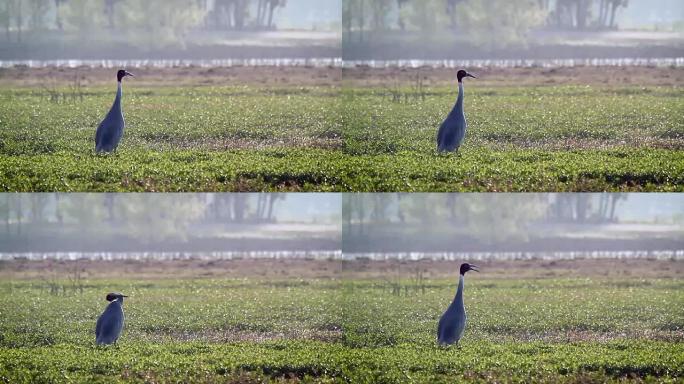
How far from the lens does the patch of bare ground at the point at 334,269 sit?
6824 mm

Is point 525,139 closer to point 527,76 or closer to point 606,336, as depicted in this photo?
point 527,76

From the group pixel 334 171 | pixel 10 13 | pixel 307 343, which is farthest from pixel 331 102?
pixel 10 13

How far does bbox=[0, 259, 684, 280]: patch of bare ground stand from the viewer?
22.4ft

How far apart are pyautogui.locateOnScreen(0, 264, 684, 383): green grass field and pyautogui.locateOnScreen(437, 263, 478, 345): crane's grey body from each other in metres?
0.06

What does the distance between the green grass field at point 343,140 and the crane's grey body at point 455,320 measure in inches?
23.6

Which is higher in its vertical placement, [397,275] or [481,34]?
[481,34]

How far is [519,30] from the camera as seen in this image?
6.96 m

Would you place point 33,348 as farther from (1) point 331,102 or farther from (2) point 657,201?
(2) point 657,201

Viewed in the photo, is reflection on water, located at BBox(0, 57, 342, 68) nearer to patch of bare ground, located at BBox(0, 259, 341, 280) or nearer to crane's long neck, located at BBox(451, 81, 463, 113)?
crane's long neck, located at BBox(451, 81, 463, 113)

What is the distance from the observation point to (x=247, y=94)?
702cm

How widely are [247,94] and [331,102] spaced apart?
1.90 ft

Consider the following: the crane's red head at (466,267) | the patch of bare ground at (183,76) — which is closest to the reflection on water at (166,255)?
the crane's red head at (466,267)

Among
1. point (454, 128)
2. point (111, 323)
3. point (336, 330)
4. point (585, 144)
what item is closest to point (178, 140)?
point (111, 323)

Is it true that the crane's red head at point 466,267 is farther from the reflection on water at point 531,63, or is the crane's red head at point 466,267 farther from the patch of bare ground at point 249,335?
the reflection on water at point 531,63
